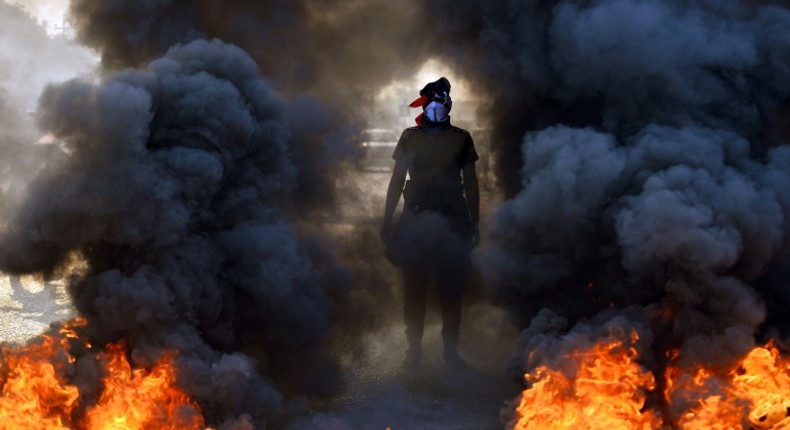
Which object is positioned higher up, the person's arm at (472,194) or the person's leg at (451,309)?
the person's arm at (472,194)

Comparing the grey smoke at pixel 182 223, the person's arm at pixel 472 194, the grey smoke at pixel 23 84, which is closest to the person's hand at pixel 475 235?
the person's arm at pixel 472 194

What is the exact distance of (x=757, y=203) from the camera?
652 cm

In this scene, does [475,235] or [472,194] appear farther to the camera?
[475,235]

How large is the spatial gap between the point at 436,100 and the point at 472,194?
0.90m

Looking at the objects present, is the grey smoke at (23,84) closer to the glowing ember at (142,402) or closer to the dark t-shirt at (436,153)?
the glowing ember at (142,402)

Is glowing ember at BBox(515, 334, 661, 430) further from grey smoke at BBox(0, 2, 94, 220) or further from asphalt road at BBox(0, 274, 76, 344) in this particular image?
asphalt road at BBox(0, 274, 76, 344)

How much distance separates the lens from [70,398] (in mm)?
5672

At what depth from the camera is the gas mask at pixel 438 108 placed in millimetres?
7266

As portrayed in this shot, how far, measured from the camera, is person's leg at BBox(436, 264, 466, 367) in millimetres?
8008

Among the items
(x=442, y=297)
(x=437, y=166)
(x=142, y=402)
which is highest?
(x=437, y=166)

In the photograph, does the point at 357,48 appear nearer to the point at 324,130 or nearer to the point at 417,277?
the point at 324,130

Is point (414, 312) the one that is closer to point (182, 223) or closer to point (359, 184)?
point (359, 184)

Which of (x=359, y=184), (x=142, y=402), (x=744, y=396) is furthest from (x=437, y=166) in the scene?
(x=142, y=402)

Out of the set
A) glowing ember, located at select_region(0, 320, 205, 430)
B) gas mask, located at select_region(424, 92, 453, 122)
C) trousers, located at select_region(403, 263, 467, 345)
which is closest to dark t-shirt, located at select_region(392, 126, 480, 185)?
gas mask, located at select_region(424, 92, 453, 122)
